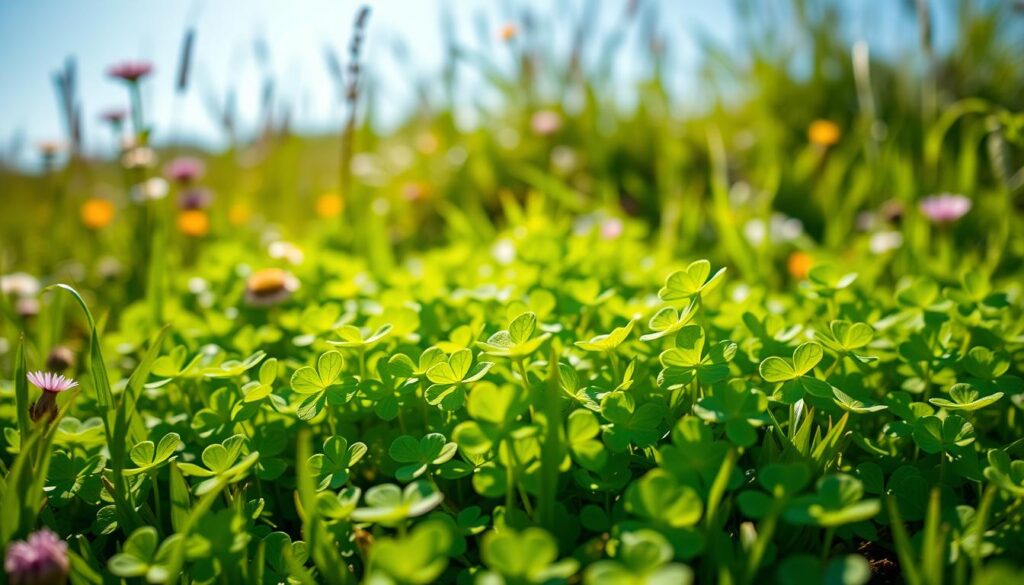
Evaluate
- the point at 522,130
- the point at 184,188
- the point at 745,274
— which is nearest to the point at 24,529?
the point at 745,274

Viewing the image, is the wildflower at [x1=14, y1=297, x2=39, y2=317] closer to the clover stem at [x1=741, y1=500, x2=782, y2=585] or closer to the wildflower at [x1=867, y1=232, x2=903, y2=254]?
the clover stem at [x1=741, y1=500, x2=782, y2=585]

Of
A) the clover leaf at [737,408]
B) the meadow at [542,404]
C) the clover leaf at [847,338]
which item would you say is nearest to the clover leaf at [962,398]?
the meadow at [542,404]

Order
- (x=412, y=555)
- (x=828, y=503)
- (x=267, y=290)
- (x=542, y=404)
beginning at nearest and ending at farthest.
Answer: (x=412, y=555) → (x=828, y=503) → (x=542, y=404) → (x=267, y=290)

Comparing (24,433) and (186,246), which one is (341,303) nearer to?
(24,433)

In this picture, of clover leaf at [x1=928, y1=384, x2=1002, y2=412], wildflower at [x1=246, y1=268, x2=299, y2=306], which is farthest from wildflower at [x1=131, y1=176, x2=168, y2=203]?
clover leaf at [x1=928, y1=384, x2=1002, y2=412]

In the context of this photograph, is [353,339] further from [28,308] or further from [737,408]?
[28,308]

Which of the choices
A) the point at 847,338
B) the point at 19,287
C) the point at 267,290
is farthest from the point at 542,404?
the point at 19,287
